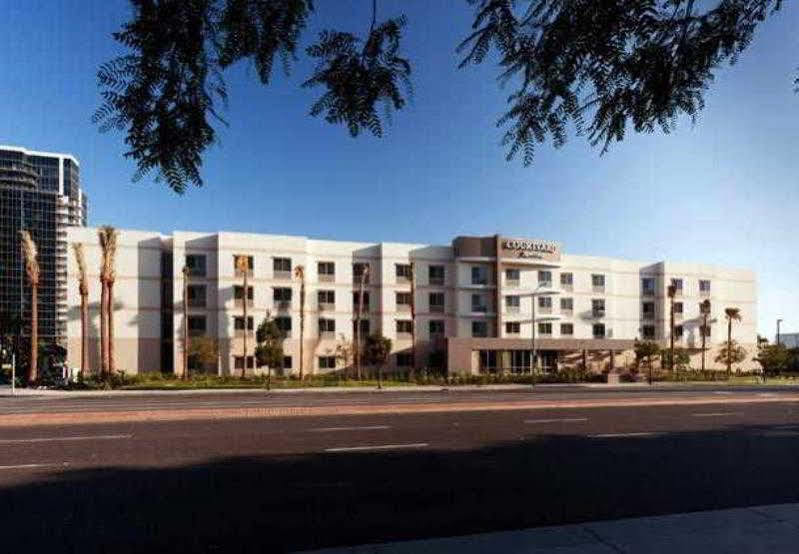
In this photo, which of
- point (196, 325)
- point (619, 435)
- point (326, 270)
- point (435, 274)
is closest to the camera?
point (619, 435)

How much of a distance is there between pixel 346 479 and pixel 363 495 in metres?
1.17

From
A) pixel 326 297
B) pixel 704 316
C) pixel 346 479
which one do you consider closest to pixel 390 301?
pixel 326 297

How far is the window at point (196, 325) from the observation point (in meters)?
53.8

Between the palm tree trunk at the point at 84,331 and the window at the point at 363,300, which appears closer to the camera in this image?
the palm tree trunk at the point at 84,331

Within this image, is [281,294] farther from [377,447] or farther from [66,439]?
[377,447]

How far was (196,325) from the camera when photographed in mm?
54000

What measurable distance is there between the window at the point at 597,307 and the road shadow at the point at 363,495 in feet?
185

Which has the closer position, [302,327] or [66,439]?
[66,439]

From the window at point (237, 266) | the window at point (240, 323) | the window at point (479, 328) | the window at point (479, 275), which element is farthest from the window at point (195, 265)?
the window at point (479, 328)

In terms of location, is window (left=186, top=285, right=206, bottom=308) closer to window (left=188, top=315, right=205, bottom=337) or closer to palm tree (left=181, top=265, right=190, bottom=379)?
palm tree (left=181, top=265, right=190, bottom=379)

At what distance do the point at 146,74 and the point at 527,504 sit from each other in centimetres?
692

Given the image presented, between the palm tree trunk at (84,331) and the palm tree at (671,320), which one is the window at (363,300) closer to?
the palm tree trunk at (84,331)

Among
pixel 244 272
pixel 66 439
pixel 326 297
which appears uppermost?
pixel 244 272

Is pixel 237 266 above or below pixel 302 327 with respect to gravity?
above
